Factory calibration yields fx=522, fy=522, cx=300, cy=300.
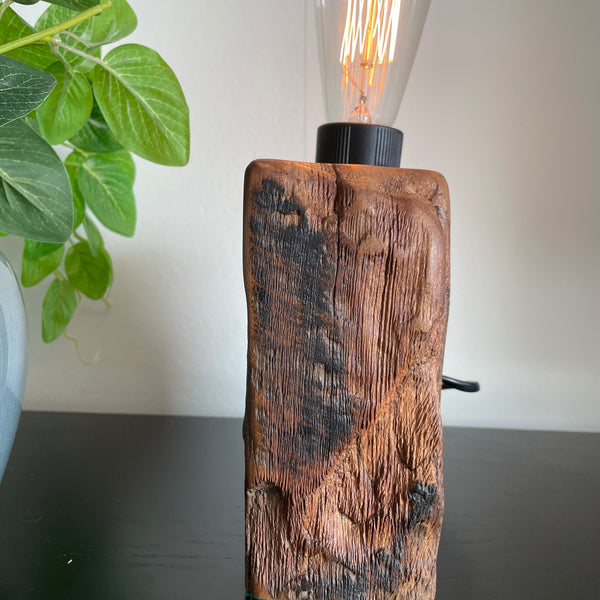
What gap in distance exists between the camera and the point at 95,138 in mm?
703

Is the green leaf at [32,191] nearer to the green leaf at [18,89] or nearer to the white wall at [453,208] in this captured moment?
the green leaf at [18,89]

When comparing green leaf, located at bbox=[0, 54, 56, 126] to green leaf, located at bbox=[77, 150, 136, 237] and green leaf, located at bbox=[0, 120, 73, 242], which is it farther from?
green leaf, located at bbox=[77, 150, 136, 237]

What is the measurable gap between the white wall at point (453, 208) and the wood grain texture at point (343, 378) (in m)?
0.43

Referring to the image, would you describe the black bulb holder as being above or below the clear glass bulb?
below

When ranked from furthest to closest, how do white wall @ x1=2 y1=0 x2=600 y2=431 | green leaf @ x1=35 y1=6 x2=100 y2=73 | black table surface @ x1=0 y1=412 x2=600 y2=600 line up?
white wall @ x1=2 y1=0 x2=600 y2=431 → green leaf @ x1=35 y1=6 x2=100 y2=73 → black table surface @ x1=0 y1=412 x2=600 y2=600

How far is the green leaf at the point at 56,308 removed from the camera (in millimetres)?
796

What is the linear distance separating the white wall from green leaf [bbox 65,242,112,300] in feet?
0.27

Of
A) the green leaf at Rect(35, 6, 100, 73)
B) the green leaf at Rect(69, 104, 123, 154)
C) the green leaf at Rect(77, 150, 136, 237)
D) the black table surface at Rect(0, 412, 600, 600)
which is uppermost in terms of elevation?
the green leaf at Rect(35, 6, 100, 73)

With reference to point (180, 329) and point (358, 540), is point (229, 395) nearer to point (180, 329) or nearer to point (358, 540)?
point (180, 329)

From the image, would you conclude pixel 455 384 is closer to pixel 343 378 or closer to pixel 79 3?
pixel 343 378

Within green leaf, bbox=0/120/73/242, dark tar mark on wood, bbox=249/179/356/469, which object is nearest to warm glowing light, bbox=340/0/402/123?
dark tar mark on wood, bbox=249/179/356/469

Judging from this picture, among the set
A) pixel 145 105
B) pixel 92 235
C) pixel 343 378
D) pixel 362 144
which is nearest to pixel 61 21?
pixel 145 105

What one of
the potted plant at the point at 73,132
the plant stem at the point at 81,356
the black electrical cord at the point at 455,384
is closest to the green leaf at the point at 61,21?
the potted plant at the point at 73,132

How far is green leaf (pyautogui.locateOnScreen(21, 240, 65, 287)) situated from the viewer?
0.72 meters
